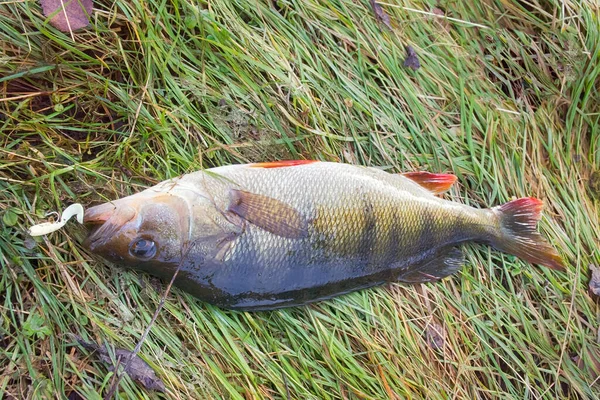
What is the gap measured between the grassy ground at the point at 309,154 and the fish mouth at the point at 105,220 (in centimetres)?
25

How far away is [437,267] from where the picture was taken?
9.39ft

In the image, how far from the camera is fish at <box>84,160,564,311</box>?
2279 millimetres

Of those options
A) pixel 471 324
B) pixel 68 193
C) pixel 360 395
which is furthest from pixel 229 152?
pixel 471 324

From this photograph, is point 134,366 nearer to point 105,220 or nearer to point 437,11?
point 105,220

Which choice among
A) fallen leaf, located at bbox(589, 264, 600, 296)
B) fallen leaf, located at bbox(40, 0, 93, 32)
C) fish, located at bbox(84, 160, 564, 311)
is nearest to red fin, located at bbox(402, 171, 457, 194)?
fish, located at bbox(84, 160, 564, 311)

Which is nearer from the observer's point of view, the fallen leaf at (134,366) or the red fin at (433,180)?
the fallen leaf at (134,366)

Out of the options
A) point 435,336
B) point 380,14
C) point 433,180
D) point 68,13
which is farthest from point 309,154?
point 68,13

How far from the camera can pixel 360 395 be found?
2.75 m

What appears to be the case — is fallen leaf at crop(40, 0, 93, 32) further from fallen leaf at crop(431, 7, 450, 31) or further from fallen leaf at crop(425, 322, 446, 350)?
fallen leaf at crop(425, 322, 446, 350)

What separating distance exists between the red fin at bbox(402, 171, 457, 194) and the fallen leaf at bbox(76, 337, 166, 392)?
1.86 m

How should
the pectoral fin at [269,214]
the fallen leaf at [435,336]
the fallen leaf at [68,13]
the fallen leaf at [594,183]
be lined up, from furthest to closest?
the fallen leaf at [594,183] → the fallen leaf at [435,336] → the fallen leaf at [68,13] → the pectoral fin at [269,214]

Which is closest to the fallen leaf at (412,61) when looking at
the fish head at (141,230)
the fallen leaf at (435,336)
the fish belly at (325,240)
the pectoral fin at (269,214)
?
the fish belly at (325,240)

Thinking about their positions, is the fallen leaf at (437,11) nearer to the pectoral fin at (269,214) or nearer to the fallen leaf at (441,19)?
the fallen leaf at (441,19)

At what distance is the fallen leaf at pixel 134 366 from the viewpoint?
2.44 metres
